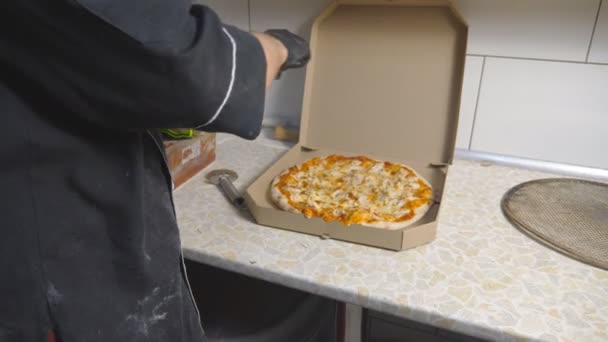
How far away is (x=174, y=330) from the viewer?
0.60m

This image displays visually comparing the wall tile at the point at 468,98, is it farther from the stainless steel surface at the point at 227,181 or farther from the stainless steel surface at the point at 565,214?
the stainless steel surface at the point at 227,181

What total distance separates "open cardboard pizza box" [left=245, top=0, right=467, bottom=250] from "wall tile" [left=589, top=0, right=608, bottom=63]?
25 centimetres

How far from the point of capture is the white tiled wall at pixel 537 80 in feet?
3.04

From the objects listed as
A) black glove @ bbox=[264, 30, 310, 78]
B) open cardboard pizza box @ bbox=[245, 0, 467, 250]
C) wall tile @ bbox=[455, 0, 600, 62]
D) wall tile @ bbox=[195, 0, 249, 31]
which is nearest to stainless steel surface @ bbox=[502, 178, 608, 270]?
open cardboard pizza box @ bbox=[245, 0, 467, 250]

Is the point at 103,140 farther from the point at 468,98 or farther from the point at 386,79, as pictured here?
the point at 468,98

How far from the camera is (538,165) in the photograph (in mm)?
1030

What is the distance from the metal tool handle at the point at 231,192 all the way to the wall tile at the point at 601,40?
77 cm

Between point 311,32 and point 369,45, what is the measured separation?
14cm

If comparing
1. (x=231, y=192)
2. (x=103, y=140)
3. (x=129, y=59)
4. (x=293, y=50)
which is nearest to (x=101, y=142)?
(x=103, y=140)

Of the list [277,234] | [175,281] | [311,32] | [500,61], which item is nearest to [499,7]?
[500,61]

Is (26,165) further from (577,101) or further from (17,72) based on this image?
(577,101)

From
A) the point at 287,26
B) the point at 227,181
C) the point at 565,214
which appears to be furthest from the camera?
the point at 287,26

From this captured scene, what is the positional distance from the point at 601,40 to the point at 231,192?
0.80 metres

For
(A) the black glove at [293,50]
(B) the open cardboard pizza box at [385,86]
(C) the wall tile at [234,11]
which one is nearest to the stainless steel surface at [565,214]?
(B) the open cardboard pizza box at [385,86]
